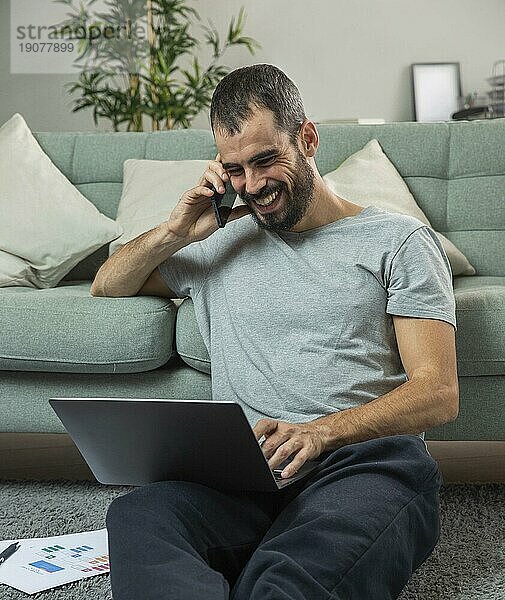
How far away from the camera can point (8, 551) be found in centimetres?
172

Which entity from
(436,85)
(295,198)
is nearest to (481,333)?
(295,198)

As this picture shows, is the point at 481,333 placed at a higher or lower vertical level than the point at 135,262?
lower

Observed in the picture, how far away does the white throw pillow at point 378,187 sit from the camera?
99.6 inches

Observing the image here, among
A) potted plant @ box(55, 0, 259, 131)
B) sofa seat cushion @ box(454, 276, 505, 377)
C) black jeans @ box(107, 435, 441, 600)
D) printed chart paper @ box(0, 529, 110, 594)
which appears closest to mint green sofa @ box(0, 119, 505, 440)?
sofa seat cushion @ box(454, 276, 505, 377)

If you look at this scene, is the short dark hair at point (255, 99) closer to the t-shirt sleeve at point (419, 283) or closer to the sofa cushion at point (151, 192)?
the t-shirt sleeve at point (419, 283)

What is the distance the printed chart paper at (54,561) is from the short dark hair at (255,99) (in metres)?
0.83

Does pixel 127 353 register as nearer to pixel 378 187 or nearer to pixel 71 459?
pixel 71 459

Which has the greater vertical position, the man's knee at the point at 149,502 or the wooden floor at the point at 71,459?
the man's knee at the point at 149,502

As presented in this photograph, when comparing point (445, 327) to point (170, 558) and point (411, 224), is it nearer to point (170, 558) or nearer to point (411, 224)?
point (411, 224)

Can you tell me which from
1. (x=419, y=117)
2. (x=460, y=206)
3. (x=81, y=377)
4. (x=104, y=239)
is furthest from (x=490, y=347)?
(x=419, y=117)

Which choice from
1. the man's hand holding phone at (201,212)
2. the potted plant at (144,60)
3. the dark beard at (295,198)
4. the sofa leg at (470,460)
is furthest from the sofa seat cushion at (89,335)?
the potted plant at (144,60)

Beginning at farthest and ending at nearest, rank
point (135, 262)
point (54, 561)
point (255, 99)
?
point (135, 262) → point (54, 561) → point (255, 99)

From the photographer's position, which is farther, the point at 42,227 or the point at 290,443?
the point at 42,227

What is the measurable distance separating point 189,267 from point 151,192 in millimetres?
843
